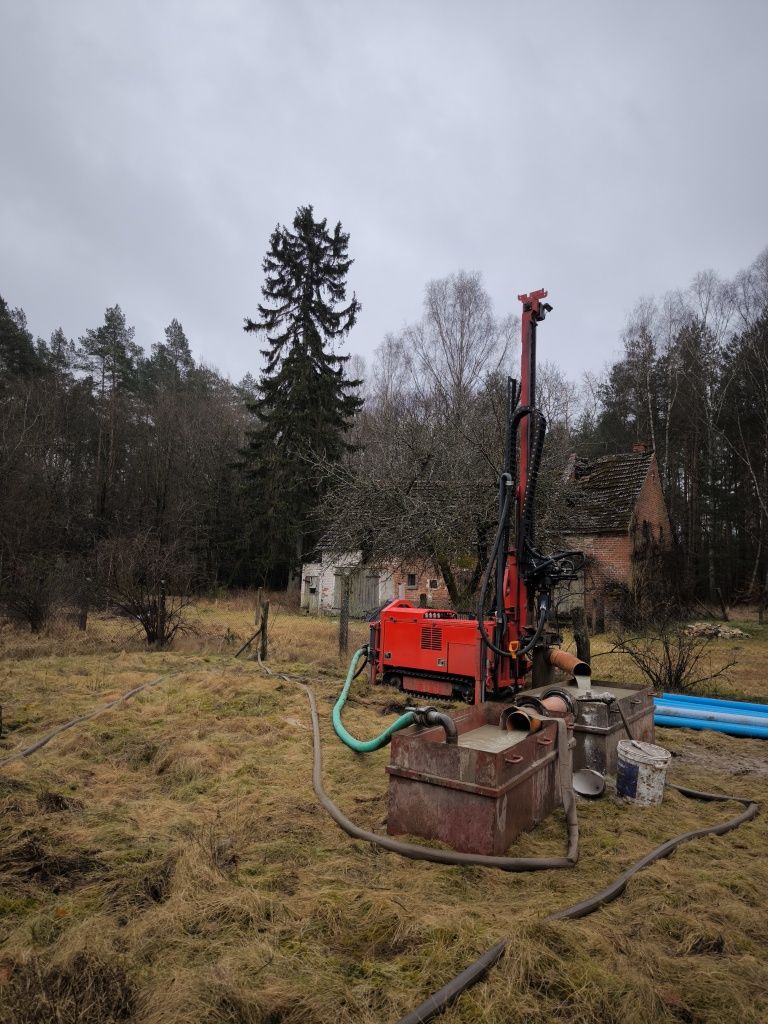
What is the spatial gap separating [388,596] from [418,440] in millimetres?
12270

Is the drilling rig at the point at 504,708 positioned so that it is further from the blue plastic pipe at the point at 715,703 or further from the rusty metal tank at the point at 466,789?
the blue plastic pipe at the point at 715,703

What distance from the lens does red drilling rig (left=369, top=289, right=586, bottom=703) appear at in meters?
6.37

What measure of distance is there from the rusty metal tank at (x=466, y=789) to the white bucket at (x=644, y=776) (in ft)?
2.88

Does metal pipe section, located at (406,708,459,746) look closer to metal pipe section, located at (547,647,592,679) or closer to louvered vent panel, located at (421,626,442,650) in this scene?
metal pipe section, located at (547,647,592,679)

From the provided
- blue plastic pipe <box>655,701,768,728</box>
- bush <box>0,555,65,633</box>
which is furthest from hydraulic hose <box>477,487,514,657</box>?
bush <box>0,555,65,633</box>

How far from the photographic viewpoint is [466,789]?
373 centimetres

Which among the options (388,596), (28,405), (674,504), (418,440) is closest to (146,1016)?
(418,440)

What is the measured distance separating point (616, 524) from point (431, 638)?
48.8 ft

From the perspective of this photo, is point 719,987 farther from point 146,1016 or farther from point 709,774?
point 709,774

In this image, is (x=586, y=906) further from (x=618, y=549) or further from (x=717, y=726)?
(x=618, y=549)

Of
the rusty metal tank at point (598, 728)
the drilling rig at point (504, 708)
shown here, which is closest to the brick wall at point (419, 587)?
the drilling rig at point (504, 708)

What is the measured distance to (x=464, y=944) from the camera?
8.63ft

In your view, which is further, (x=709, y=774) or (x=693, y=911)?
(x=709, y=774)

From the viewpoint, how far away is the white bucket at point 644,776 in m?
4.73
